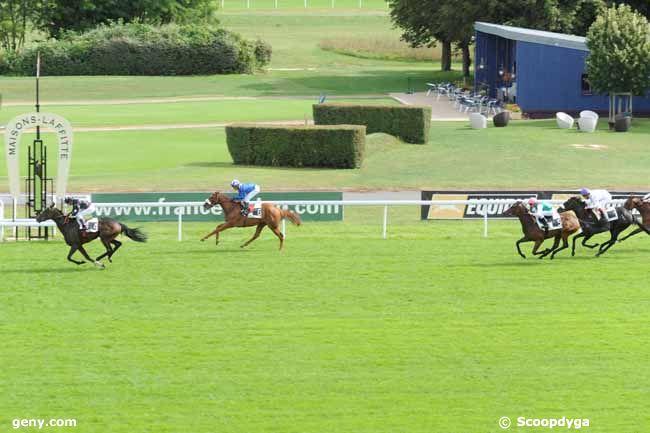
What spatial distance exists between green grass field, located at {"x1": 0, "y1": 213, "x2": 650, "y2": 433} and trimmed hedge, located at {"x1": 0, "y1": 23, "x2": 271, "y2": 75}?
49.4m

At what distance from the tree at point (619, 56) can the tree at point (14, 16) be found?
42256mm

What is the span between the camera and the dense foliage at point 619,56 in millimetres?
45219

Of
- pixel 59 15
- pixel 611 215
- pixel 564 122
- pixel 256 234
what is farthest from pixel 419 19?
pixel 611 215

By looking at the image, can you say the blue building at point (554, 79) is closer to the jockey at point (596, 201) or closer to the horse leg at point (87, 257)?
the jockey at point (596, 201)

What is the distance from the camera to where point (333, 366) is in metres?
14.6

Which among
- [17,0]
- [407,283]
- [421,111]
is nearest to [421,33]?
[17,0]

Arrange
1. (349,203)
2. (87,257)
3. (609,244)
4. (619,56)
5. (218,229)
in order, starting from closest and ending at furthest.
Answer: (87,257), (609,244), (218,229), (349,203), (619,56)

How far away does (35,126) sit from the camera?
23906mm

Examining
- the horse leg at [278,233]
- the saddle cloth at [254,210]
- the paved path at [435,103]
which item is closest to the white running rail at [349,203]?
the horse leg at [278,233]

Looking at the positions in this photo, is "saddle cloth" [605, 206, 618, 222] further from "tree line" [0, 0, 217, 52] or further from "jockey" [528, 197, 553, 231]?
"tree line" [0, 0, 217, 52]

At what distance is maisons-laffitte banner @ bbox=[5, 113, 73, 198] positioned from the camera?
23922 mm

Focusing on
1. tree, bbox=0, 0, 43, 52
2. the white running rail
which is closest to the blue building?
the white running rail
